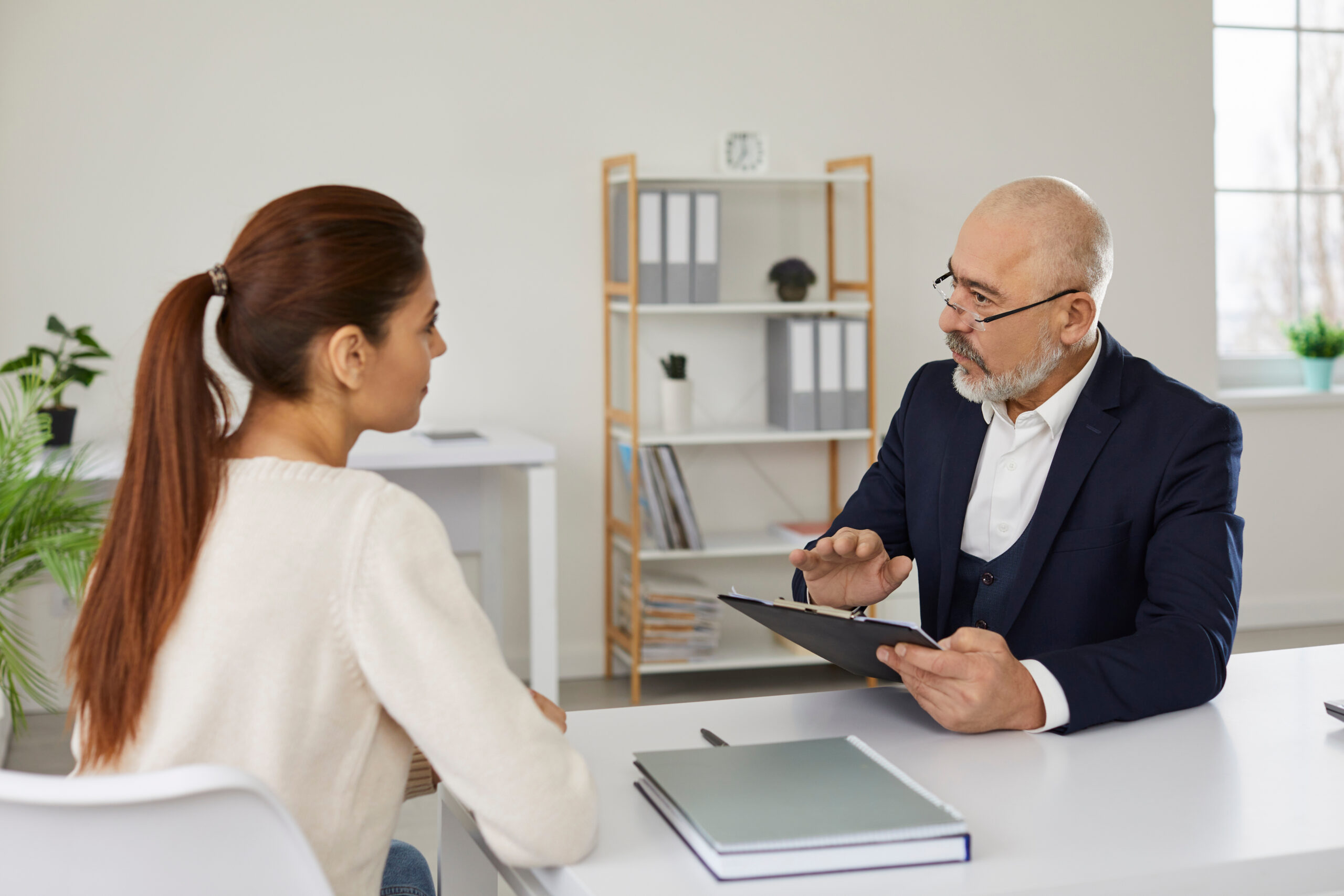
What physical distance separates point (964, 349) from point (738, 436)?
1830 millimetres

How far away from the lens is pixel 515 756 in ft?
2.88

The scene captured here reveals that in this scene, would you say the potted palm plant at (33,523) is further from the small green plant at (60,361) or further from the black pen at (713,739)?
the black pen at (713,739)

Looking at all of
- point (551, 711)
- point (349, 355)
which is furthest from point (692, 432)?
point (349, 355)

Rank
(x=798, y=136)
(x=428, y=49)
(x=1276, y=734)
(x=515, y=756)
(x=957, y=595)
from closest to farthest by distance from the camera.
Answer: (x=515, y=756), (x=1276, y=734), (x=957, y=595), (x=428, y=49), (x=798, y=136)

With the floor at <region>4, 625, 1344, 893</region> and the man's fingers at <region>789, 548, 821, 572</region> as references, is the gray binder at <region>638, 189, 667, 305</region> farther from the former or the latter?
the man's fingers at <region>789, 548, 821, 572</region>

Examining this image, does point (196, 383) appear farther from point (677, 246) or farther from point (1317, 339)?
point (1317, 339)

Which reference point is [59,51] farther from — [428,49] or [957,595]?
[957,595]

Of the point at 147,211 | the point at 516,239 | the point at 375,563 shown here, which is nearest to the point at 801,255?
the point at 516,239

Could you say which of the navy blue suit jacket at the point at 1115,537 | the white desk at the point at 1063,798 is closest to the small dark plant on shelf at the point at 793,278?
the navy blue suit jacket at the point at 1115,537

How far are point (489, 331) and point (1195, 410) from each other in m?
2.45

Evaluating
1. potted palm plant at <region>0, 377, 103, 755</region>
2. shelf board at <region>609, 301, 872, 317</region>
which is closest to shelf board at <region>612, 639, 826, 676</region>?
shelf board at <region>609, 301, 872, 317</region>

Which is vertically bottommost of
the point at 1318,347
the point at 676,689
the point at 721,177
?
the point at 676,689

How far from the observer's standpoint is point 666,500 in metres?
3.58

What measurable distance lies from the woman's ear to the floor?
209cm
